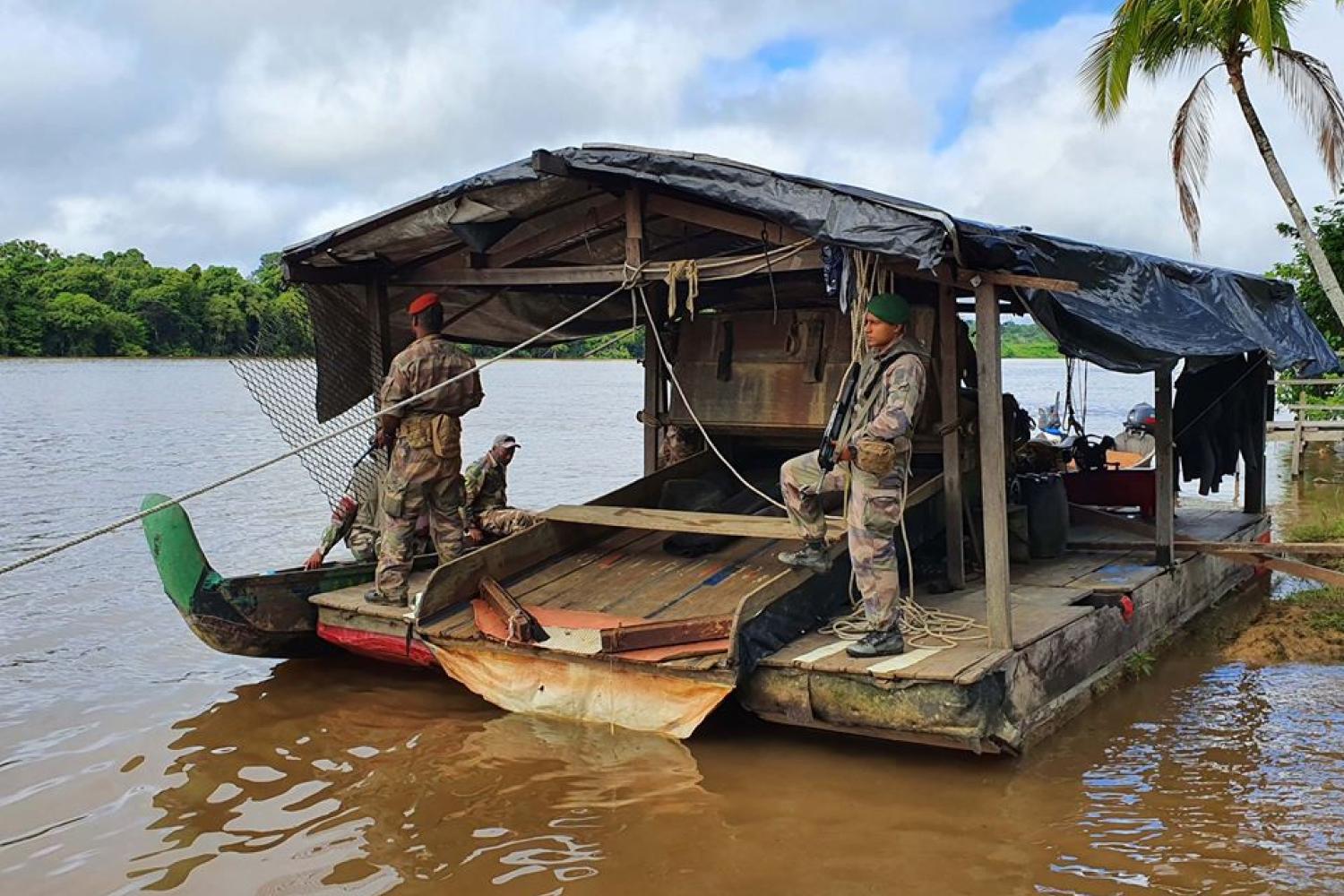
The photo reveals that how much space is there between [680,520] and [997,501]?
1.86 m

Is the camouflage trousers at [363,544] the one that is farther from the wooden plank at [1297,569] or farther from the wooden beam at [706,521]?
the wooden plank at [1297,569]

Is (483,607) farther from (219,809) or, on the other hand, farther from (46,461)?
(46,461)

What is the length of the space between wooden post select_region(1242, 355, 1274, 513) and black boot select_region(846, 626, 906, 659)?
5.61 meters

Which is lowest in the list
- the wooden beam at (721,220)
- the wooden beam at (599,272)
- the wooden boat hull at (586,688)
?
the wooden boat hull at (586,688)

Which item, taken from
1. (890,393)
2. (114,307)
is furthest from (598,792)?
(114,307)

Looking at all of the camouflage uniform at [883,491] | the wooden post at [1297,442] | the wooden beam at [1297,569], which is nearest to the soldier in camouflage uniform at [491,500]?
the camouflage uniform at [883,491]

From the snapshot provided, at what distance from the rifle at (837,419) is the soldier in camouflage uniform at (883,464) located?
0.28ft

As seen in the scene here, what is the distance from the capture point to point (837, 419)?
5781mm

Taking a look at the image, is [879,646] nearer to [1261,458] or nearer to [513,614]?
[513,614]

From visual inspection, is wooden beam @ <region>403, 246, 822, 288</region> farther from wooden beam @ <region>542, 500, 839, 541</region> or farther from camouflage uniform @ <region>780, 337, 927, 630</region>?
wooden beam @ <region>542, 500, 839, 541</region>

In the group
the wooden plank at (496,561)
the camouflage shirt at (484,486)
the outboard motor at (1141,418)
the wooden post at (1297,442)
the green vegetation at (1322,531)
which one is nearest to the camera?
the wooden plank at (496,561)

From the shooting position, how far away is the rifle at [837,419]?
5.66 m

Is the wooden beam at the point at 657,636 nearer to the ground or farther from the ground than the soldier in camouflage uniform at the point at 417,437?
nearer to the ground

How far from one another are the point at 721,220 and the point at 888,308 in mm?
1359
